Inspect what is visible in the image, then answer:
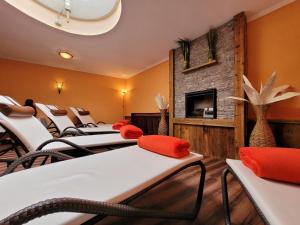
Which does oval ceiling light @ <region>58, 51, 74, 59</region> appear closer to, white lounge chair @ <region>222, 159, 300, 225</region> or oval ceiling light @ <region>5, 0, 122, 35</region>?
oval ceiling light @ <region>5, 0, 122, 35</region>

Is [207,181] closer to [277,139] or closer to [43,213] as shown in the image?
[277,139]

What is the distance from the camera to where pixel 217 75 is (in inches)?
108

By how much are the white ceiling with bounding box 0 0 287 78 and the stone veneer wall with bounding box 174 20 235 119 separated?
0.24 m

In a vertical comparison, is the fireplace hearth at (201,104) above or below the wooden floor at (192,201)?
above

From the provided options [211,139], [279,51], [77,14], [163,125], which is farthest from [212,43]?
[77,14]

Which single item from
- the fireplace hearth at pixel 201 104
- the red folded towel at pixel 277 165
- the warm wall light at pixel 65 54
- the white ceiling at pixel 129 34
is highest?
the white ceiling at pixel 129 34

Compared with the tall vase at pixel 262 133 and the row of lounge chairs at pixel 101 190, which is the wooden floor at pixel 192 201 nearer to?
the row of lounge chairs at pixel 101 190

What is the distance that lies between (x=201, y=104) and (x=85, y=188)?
2.97 m

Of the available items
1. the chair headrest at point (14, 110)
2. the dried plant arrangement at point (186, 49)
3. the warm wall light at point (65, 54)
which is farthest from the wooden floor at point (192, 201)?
the warm wall light at point (65, 54)

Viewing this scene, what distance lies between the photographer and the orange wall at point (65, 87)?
4.47 m

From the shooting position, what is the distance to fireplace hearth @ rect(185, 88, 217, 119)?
2.78 m

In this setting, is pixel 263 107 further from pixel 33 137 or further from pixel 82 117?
pixel 82 117

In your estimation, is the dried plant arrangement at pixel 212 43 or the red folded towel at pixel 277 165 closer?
the red folded towel at pixel 277 165

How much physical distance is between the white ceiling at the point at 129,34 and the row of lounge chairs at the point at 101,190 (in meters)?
2.40
